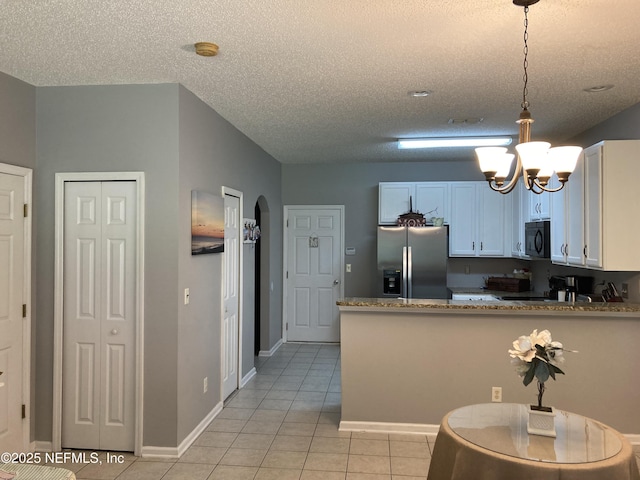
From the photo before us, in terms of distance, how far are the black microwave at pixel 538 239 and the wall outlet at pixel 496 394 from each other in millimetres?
1818

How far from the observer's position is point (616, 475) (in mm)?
1966

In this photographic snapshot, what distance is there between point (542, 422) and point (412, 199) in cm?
444

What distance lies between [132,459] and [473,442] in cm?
245

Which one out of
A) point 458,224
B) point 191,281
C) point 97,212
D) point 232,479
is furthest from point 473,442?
point 458,224

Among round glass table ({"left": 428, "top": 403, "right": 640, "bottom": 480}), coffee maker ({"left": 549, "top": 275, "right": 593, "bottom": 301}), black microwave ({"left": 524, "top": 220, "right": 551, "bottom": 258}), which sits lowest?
round glass table ({"left": 428, "top": 403, "right": 640, "bottom": 480})

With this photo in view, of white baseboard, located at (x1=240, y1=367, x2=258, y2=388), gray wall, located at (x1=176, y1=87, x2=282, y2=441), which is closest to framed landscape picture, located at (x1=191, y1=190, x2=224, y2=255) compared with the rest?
gray wall, located at (x1=176, y1=87, x2=282, y2=441)

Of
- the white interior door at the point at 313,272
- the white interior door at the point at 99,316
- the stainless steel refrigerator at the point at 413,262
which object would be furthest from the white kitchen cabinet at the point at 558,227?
the white interior door at the point at 99,316

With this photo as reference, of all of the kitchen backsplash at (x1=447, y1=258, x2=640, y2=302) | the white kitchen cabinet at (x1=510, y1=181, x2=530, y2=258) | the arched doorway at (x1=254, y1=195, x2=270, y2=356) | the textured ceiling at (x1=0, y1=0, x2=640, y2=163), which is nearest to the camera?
the textured ceiling at (x1=0, y1=0, x2=640, y2=163)

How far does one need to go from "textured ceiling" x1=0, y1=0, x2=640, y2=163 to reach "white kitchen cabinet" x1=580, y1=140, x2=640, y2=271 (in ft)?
1.42

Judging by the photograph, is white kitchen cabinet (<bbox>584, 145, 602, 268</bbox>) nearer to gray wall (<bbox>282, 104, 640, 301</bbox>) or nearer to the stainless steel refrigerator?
the stainless steel refrigerator

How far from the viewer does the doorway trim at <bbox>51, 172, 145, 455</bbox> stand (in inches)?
138

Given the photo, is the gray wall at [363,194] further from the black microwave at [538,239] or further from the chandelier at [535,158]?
the chandelier at [535,158]

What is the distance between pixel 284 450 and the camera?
3.61 meters

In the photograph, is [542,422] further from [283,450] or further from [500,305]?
[283,450]
